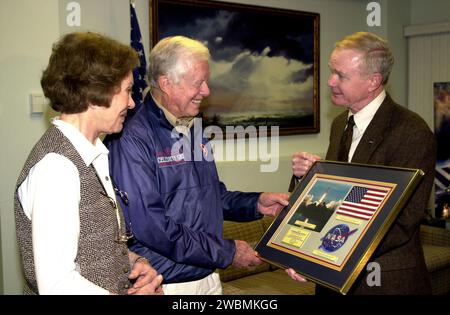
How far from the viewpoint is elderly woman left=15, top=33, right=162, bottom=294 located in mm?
1324

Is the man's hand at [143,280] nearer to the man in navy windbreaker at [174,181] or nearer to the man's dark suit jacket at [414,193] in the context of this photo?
the man in navy windbreaker at [174,181]

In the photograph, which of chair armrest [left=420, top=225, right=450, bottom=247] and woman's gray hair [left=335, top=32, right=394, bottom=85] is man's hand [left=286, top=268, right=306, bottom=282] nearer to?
woman's gray hair [left=335, top=32, right=394, bottom=85]

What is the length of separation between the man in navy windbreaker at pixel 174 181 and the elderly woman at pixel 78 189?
0.23 metres

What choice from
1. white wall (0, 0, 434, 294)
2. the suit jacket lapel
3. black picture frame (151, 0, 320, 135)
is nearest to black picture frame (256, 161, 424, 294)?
the suit jacket lapel

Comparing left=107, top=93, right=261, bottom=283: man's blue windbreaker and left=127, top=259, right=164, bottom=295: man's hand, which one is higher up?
left=107, top=93, right=261, bottom=283: man's blue windbreaker

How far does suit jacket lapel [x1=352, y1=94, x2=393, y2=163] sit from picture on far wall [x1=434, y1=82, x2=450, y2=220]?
14.1 ft

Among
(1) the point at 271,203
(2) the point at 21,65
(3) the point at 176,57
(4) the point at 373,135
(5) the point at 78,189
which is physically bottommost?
(1) the point at 271,203

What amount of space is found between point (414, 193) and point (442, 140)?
4.60 m

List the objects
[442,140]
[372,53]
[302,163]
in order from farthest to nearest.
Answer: [442,140] < [302,163] < [372,53]

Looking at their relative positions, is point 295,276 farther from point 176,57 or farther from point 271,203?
point 176,57

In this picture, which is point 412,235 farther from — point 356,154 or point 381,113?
point 381,113

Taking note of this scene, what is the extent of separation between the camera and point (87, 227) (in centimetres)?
147

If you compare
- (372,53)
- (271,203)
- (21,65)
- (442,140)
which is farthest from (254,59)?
(442,140)

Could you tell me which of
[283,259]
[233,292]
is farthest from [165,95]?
[233,292]
